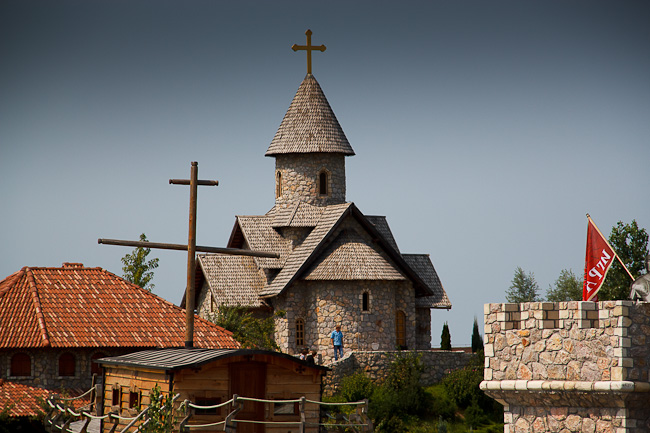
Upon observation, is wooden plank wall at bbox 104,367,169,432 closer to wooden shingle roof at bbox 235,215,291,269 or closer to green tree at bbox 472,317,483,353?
wooden shingle roof at bbox 235,215,291,269

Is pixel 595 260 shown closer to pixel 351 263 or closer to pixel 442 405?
pixel 442 405

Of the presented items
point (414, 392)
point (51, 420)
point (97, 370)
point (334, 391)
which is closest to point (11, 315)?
point (97, 370)

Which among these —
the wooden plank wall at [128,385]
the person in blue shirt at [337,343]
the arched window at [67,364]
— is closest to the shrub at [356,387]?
the person in blue shirt at [337,343]

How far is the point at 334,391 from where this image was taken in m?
38.7

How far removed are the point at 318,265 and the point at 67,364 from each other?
11.4 metres

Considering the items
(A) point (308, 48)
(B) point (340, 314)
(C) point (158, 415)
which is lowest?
(C) point (158, 415)

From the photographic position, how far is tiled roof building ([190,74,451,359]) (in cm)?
4144

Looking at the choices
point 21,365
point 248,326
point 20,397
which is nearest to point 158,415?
point 20,397

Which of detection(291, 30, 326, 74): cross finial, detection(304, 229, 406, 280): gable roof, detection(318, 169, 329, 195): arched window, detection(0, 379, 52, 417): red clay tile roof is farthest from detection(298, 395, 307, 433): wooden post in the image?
detection(291, 30, 326, 74): cross finial

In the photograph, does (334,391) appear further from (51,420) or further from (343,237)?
(51,420)

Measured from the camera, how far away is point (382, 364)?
4006 centimetres

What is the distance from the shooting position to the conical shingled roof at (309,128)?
4528cm

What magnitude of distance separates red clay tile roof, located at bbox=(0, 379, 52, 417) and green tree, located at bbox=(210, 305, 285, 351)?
9186 mm

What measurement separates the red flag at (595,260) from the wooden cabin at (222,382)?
8391 mm
